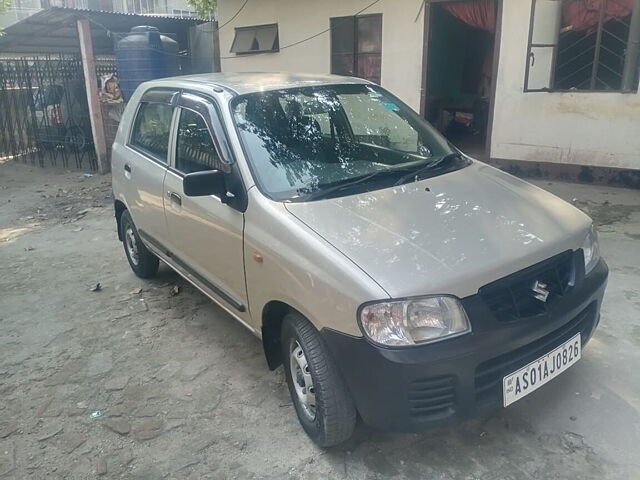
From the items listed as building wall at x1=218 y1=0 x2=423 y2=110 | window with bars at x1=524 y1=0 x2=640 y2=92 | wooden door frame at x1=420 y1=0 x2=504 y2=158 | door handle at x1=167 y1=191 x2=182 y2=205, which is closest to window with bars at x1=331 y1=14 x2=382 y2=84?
building wall at x1=218 y1=0 x2=423 y2=110

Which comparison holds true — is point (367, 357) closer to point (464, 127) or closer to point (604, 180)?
point (604, 180)

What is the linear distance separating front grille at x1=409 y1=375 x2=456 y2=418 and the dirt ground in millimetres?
409

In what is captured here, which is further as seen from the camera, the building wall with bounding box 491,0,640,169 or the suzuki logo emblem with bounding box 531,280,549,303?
the building wall with bounding box 491,0,640,169

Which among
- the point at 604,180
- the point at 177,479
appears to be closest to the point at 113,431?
the point at 177,479

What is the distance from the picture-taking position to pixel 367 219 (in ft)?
8.21

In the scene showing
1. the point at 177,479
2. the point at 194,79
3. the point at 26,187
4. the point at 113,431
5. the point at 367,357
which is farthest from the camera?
the point at 26,187

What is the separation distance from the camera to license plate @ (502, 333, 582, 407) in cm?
227

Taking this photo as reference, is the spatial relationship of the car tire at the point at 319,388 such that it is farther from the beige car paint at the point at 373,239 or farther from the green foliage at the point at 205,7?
the green foliage at the point at 205,7

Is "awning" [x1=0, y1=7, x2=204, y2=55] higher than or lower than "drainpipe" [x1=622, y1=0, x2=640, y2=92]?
higher

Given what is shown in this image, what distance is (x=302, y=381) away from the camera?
2.65m

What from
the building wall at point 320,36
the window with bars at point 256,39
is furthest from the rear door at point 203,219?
the window with bars at point 256,39

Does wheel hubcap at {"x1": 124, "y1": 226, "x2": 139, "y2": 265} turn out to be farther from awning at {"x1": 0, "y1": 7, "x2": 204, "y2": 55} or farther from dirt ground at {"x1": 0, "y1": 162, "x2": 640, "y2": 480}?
awning at {"x1": 0, "y1": 7, "x2": 204, "y2": 55}

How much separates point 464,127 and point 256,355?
26.3ft

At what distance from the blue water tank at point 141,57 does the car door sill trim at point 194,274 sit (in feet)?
19.5
